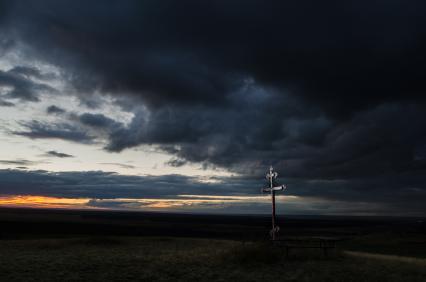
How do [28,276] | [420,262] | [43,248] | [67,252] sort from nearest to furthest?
[28,276], [420,262], [67,252], [43,248]

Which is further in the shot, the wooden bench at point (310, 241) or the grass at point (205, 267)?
the wooden bench at point (310, 241)

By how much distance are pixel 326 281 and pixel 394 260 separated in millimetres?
7464

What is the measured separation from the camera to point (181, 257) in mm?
21609

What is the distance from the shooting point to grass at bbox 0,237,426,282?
616 inches

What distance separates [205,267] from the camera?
1816 cm

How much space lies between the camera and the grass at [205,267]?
1565 cm

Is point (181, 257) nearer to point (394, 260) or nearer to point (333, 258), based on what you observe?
point (333, 258)

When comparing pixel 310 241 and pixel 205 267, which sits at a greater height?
pixel 310 241

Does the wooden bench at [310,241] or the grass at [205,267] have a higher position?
the wooden bench at [310,241]

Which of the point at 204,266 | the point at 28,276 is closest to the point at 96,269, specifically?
the point at 28,276

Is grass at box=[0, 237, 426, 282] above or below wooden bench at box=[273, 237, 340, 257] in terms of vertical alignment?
below

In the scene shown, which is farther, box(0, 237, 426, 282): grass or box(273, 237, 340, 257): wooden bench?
box(273, 237, 340, 257): wooden bench

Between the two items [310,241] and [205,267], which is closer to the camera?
[205,267]

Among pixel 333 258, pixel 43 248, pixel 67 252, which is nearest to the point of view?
pixel 333 258
